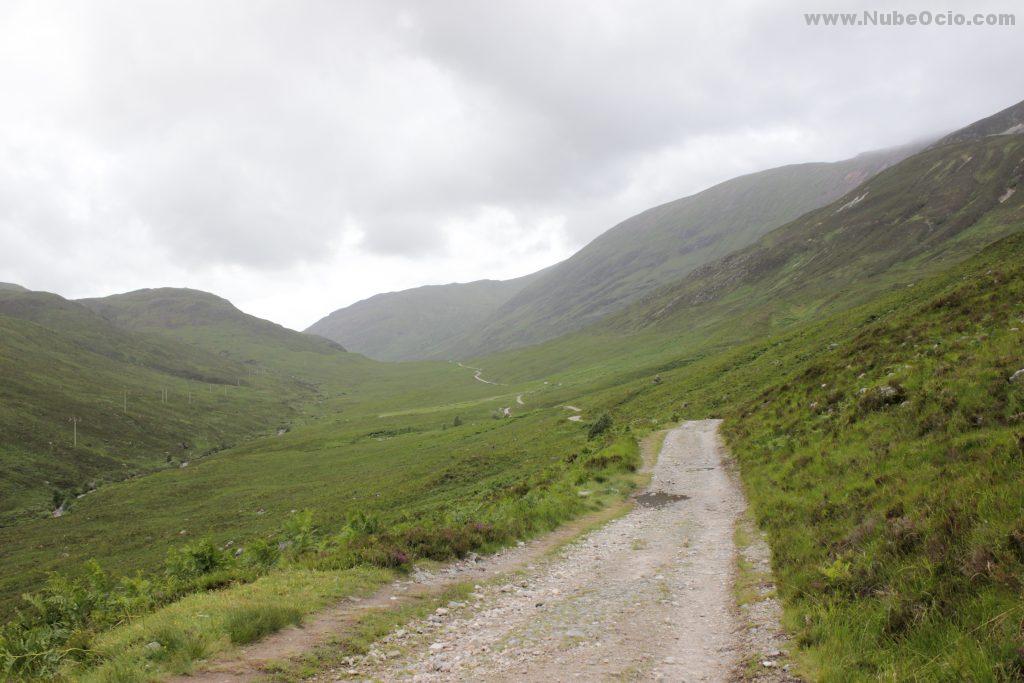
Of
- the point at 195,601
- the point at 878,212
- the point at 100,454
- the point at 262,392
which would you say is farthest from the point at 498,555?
the point at 262,392

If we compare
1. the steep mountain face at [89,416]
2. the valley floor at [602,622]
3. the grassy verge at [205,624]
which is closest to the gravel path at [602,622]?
the valley floor at [602,622]

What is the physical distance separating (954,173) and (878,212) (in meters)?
21.5

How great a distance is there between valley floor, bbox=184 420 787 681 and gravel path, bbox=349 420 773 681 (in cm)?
3

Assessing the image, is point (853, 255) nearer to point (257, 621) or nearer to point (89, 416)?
point (257, 621)

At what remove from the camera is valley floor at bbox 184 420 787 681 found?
8.34 meters

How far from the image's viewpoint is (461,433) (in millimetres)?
79312

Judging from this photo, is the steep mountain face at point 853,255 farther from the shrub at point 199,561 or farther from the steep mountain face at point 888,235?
the shrub at point 199,561

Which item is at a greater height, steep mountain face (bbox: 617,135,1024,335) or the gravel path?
steep mountain face (bbox: 617,135,1024,335)

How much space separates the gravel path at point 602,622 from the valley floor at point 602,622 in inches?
1.1

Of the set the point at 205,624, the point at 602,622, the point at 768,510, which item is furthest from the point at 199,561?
the point at 768,510

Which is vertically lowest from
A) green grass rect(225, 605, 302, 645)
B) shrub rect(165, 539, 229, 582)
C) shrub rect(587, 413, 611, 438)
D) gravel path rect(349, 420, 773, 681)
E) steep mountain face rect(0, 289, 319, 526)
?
shrub rect(587, 413, 611, 438)

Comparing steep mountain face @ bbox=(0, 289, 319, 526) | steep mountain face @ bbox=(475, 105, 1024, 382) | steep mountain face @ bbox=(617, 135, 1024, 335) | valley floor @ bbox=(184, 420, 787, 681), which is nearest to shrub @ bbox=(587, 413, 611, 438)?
valley floor @ bbox=(184, 420, 787, 681)

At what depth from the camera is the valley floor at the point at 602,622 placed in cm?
834

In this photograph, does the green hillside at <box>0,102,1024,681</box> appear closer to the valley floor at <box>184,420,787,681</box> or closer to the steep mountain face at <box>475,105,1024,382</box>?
the valley floor at <box>184,420,787,681</box>
